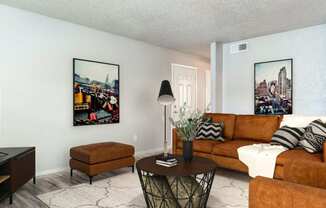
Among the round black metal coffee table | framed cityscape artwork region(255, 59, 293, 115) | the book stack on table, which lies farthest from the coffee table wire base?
framed cityscape artwork region(255, 59, 293, 115)

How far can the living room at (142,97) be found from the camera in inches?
108

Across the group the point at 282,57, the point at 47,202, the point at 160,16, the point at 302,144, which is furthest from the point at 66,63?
the point at 282,57

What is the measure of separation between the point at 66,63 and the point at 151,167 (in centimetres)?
248

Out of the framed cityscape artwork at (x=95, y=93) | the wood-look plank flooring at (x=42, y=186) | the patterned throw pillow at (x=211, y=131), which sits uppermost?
the framed cityscape artwork at (x=95, y=93)

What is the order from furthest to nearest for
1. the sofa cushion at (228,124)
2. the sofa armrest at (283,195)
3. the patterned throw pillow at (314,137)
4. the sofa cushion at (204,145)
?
the sofa cushion at (228,124) < the sofa cushion at (204,145) < the patterned throw pillow at (314,137) < the sofa armrest at (283,195)

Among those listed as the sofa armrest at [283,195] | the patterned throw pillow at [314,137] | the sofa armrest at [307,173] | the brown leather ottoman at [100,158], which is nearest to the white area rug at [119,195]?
the brown leather ottoman at [100,158]

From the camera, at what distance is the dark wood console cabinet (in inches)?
100

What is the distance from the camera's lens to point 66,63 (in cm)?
389

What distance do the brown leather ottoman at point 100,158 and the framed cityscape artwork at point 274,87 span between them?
2825 millimetres

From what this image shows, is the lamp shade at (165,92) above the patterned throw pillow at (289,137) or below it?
above

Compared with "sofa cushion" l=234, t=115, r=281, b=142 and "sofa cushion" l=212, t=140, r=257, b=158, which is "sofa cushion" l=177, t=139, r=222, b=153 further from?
"sofa cushion" l=234, t=115, r=281, b=142

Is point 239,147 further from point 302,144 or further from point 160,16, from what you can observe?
point 160,16

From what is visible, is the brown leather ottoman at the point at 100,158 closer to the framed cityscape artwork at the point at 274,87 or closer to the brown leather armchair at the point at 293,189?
the brown leather armchair at the point at 293,189

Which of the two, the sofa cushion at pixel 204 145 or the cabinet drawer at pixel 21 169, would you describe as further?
the sofa cushion at pixel 204 145
